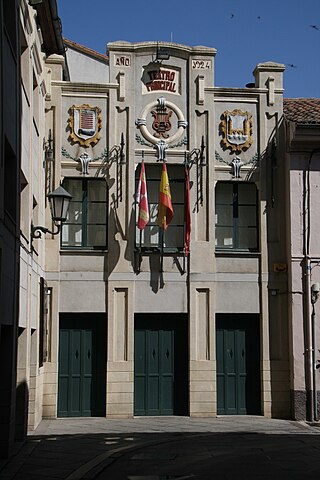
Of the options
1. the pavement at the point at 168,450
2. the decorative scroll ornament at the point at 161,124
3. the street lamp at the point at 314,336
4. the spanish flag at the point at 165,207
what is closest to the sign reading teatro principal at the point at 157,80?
the decorative scroll ornament at the point at 161,124

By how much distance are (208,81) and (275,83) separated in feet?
6.33

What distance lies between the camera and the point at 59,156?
68.7 feet

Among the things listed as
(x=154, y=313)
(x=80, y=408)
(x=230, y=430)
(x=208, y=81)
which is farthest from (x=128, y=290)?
(x=208, y=81)

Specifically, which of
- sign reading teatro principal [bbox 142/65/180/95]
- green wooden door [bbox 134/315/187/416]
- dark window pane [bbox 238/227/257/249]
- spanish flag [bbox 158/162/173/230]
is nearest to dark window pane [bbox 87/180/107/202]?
spanish flag [bbox 158/162/173/230]

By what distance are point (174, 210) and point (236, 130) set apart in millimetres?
2865

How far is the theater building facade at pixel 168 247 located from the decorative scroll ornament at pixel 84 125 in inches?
1.3

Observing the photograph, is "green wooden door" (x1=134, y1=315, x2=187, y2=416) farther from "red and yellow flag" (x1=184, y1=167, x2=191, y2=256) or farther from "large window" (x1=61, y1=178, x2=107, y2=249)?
"large window" (x1=61, y1=178, x2=107, y2=249)

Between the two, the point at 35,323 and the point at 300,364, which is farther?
the point at 300,364

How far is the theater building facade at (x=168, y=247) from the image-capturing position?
20656 mm

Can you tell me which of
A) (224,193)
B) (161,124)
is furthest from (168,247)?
(161,124)

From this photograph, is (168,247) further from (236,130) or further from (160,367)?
(236,130)

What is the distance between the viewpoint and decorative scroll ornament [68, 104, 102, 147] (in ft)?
69.2

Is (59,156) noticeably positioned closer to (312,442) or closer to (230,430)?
(230,430)

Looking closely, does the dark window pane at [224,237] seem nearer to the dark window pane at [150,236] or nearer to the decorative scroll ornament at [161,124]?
the dark window pane at [150,236]
